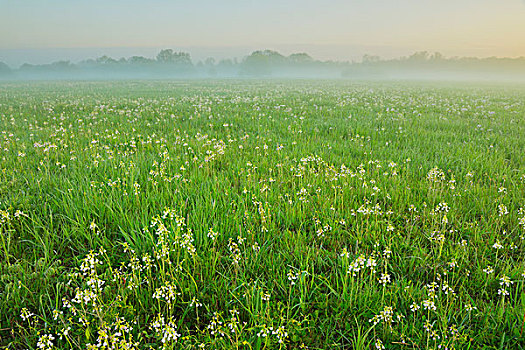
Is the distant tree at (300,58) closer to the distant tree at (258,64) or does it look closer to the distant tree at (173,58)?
the distant tree at (258,64)

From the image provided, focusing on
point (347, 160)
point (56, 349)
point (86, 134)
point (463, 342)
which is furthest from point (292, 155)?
point (86, 134)

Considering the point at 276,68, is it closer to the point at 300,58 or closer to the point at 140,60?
the point at 300,58

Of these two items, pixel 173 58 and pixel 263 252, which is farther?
pixel 173 58

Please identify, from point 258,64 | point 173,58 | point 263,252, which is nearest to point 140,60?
point 173,58

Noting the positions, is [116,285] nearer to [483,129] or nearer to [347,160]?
[347,160]

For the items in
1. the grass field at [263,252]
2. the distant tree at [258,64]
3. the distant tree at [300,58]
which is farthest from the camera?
the distant tree at [300,58]

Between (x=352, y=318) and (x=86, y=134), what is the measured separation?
781 centimetres

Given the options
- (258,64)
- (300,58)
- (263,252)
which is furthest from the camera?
(300,58)

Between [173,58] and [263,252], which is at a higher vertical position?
[173,58]

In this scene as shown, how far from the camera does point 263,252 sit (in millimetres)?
2936

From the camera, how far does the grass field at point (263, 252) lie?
2.10 meters

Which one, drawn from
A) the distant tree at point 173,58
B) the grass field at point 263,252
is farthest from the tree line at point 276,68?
the grass field at point 263,252

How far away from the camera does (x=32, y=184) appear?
14.2ft

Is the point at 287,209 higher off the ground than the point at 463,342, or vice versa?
the point at 287,209
